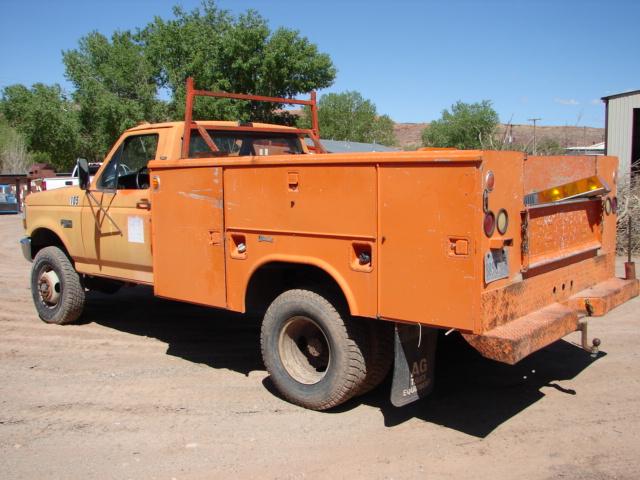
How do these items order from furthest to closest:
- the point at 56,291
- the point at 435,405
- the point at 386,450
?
1. the point at 56,291
2. the point at 435,405
3. the point at 386,450

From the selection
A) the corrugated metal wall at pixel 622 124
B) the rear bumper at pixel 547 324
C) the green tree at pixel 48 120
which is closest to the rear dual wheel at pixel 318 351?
the rear bumper at pixel 547 324

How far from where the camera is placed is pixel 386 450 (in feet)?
13.2

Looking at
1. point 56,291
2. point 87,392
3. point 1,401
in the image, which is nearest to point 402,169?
point 87,392

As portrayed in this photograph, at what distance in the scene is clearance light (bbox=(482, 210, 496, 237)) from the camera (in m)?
3.71

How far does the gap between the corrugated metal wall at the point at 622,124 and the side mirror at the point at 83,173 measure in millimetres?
15353

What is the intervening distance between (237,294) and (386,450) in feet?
5.53

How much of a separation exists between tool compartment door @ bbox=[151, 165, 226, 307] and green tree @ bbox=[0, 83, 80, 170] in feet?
114

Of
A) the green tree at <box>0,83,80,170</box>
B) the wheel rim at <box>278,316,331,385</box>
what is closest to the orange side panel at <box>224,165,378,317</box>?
the wheel rim at <box>278,316,331,385</box>

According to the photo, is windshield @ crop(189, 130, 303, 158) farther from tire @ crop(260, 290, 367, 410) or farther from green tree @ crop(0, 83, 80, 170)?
green tree @ crop(0, 83, 80, 170)

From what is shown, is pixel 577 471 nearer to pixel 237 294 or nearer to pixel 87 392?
pixel 237 294

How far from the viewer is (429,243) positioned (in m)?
3.80

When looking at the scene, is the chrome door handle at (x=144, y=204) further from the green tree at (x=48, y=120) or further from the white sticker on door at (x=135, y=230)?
the green tree at (x=48, y=120)

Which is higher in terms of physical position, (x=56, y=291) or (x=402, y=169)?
(x=402, y=169)

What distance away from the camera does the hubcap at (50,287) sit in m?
7.34
